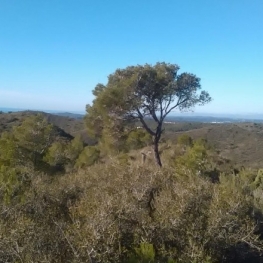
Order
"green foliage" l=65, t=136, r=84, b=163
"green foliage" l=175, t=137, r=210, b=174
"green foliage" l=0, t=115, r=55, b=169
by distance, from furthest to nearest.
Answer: "green foliage" l=65, t=136, r=84, b=163 < "green foliage" l=0, t=115, r=55, b=169 < "green foliage" l=175, t=137, r=210, b=174

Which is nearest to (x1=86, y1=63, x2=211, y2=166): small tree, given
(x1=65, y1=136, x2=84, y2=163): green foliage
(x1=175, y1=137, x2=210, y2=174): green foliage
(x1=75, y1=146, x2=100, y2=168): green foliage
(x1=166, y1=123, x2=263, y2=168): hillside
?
(x1=175, y1=137, x2=210, y2=174): green foliage

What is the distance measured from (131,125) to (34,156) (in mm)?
7401

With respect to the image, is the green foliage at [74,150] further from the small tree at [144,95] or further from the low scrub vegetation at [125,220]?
the low scrub vegetation at [125,220]

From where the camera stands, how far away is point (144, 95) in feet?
81.4

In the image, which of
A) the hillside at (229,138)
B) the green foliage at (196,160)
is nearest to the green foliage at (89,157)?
the green foliage at (196,160)

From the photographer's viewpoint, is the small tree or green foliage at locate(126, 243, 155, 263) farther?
the small tree

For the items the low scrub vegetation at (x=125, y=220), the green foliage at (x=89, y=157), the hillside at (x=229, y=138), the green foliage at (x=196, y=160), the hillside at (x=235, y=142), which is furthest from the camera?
the hillside at (x=229, y=138)

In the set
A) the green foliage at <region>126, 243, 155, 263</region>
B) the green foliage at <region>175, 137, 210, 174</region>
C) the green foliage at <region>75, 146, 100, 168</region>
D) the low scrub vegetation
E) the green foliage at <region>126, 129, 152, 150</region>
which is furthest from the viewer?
the green foliage at <region>75, 146, 100, 168</region>

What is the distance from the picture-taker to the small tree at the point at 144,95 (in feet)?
79.7

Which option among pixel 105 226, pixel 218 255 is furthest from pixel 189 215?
pixel 105 226

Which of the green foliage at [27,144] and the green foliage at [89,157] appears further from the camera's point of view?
the green foliage at [89,157]

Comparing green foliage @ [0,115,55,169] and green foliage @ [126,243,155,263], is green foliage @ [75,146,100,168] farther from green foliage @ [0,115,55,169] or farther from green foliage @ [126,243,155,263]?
green foliage @ [126,243,155,263]

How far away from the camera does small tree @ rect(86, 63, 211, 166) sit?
2428 centimetres

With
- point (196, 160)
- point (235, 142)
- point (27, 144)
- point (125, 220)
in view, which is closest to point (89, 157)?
point (27, 144)
